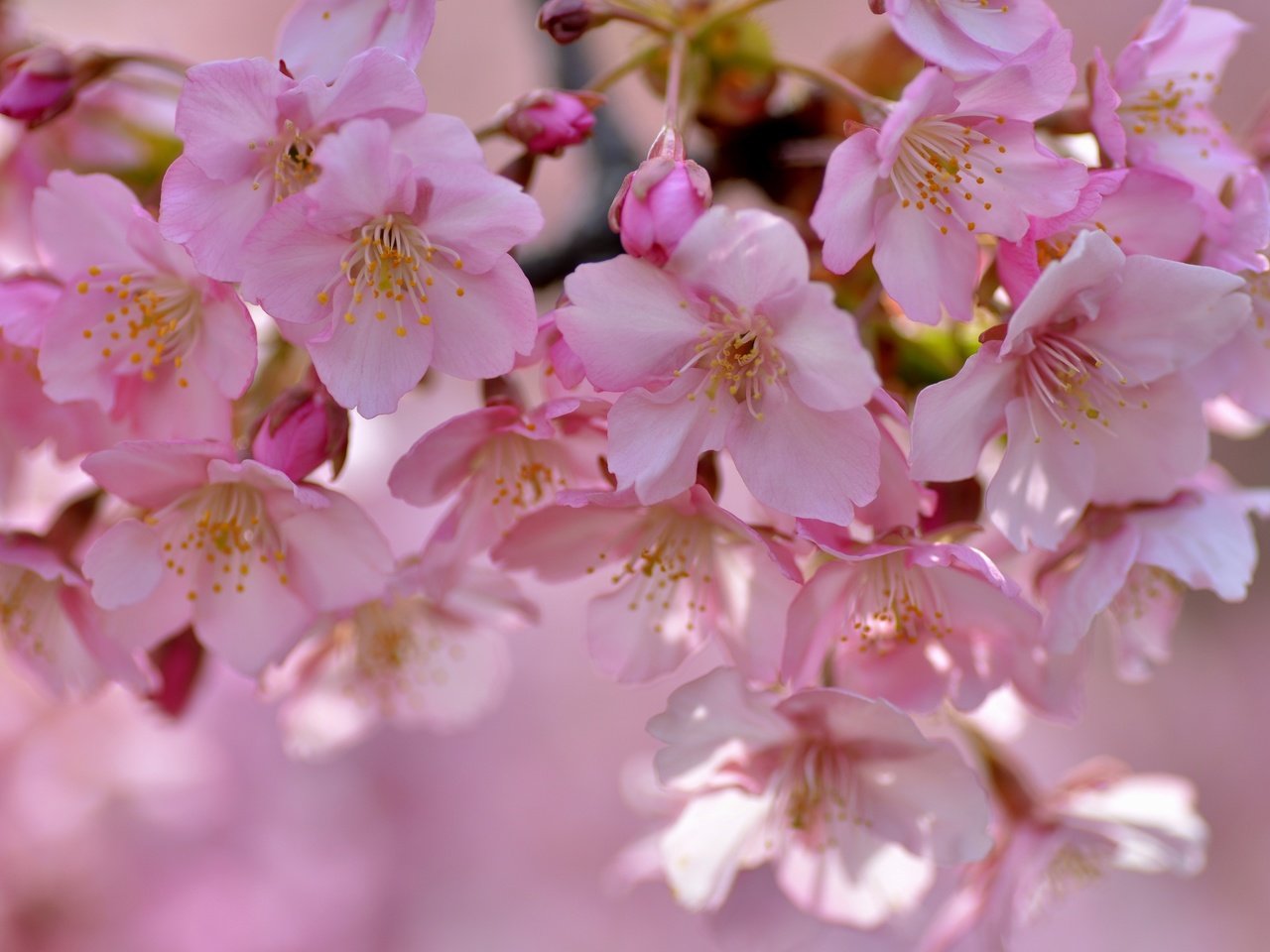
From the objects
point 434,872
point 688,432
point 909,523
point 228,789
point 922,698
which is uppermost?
point 688,432

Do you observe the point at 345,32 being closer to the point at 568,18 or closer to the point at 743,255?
the point at 568,18

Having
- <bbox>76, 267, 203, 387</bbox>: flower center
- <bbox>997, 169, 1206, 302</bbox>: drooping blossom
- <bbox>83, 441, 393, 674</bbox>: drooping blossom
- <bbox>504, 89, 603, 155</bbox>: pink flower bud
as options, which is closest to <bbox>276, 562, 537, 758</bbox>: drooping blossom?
<bbox>83, 441, 393, 674</bbox>: drooping blossom

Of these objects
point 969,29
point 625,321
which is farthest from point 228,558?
point 969,29

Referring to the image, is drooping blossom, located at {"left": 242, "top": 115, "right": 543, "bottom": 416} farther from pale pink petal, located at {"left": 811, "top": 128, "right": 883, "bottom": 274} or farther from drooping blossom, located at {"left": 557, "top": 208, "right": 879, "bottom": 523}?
pale pink petal, located at {"left": 811, "top": 128, "right": 883, "bottom": 274}

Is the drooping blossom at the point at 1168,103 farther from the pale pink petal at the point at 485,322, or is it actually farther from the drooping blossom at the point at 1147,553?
the pale pink petal at the point at 485,322

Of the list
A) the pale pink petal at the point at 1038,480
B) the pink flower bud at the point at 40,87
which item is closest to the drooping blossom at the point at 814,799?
the pale pink petal at the point at 1038,480

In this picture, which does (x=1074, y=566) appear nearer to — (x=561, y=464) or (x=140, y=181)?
(x=561, y=464)

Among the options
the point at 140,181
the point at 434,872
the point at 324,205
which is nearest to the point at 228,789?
the point at 434,872

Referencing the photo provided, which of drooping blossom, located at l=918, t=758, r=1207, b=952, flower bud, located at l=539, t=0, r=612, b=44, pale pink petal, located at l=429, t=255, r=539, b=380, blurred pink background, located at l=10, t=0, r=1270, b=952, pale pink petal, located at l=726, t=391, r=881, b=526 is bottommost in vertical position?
blurred pink background, located at l=10, t=0, r=1270, b=952
